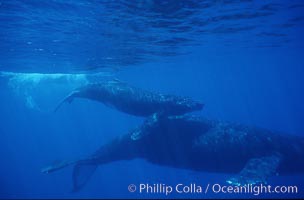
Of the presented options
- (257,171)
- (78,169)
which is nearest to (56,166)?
(78,169)

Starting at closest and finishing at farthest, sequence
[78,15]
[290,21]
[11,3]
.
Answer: [11,3] → [78,15] → [290,21]

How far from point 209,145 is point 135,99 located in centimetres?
434

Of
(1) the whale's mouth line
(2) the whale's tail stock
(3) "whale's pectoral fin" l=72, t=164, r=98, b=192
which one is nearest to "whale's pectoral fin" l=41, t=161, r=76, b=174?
(2) the whale's tail stock

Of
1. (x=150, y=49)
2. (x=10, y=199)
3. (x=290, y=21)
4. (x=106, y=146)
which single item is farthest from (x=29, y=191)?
(x=290, y=21)

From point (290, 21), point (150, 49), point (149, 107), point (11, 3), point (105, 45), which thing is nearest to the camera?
point (11, 3)

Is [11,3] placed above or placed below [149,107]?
above

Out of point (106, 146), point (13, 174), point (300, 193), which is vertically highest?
point (106, 146)

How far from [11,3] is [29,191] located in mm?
36854

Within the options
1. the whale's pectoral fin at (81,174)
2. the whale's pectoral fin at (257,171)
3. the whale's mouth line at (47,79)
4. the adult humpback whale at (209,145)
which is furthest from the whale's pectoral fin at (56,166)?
the whale's mouth line at (47,79)

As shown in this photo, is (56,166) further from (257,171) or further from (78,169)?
(257,171)

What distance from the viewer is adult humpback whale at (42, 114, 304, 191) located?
1515cm

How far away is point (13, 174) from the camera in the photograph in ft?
188

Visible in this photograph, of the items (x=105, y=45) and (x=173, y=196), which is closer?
(x=105, y=45)

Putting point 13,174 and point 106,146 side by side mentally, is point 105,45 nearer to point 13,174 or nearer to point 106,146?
point 106,146
